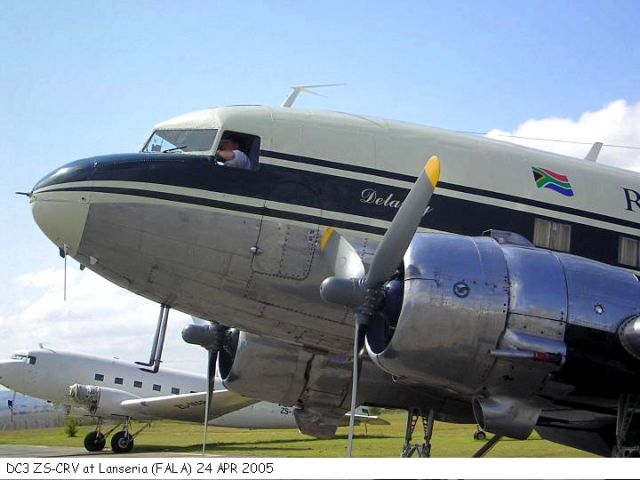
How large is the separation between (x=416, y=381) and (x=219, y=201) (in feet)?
9.30

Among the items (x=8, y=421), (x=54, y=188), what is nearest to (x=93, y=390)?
(x=54, y=188)

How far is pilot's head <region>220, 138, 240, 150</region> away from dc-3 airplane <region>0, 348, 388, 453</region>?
60.6ft

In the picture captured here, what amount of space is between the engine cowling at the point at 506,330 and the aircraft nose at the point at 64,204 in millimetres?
3426

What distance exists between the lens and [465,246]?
7.43 m

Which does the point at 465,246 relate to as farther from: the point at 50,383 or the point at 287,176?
the point at 50,383

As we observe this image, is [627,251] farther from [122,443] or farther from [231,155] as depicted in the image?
[122,443]

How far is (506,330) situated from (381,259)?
126 centimetres

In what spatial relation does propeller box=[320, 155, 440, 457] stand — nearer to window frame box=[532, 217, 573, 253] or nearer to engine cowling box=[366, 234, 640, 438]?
engine cowling box=[366, 234, 640, 438]

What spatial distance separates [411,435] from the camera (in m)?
10.3

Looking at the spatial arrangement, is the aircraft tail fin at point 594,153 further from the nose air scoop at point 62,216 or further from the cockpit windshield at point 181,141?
the nose air scoop at point 62,216

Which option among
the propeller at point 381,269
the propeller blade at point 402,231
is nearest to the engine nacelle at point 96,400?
the propeller at point 381,269

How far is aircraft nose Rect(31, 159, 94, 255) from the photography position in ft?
27.7

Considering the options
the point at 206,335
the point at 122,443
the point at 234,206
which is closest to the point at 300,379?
the point at 206,335

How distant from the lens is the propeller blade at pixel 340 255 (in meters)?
8.17
